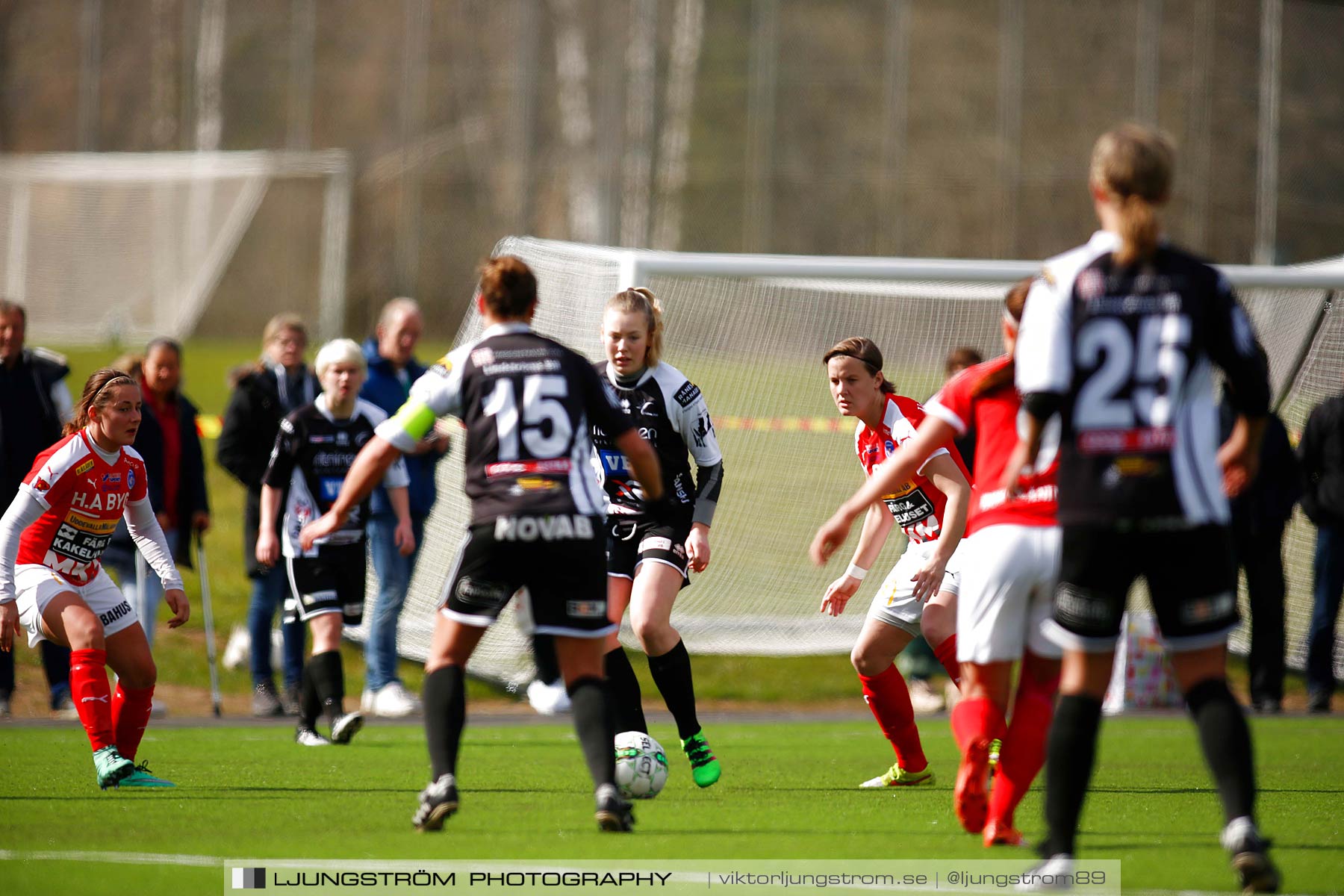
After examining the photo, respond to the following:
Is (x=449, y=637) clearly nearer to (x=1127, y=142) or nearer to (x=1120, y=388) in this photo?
(x=1120, y=388)

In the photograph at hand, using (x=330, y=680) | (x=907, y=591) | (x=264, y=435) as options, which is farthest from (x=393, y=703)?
(x=907, y=591)

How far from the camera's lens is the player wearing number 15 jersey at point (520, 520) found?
5012 mm

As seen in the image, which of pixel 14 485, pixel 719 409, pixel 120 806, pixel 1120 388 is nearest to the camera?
pixel 1120 388

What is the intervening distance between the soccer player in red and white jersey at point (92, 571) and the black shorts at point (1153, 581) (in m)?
3.83

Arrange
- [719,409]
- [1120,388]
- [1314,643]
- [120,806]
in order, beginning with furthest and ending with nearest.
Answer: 1. [719,409]
2. [1314,643]
3. [120,806]
4. [1120,388]

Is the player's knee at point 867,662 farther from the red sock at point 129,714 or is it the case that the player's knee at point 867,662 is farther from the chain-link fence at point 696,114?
the chain-link fence at point 696,114

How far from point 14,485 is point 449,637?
5.99m

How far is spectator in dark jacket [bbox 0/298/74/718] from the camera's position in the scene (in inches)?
388

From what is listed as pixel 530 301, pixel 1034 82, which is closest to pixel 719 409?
pixel 530 301

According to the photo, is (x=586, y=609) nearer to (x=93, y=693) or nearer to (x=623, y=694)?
(x=623, y=694)

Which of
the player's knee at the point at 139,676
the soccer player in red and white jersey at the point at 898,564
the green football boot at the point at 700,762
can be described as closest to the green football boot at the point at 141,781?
the player's knee at the point at 139,676

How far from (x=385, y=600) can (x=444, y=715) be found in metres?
5.60

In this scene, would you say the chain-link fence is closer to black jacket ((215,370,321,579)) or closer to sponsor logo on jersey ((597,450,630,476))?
black jacket ((215,370,321,579))

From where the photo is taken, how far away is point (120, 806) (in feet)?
19.7
